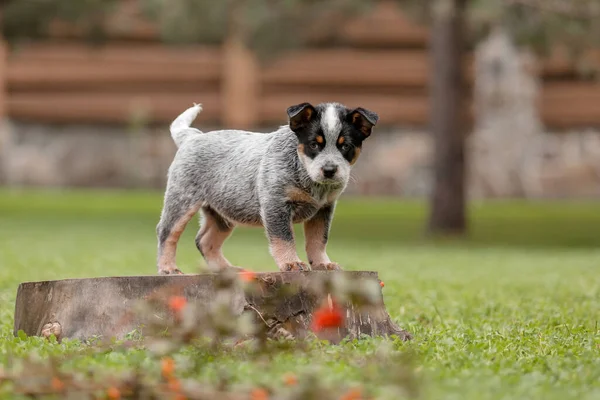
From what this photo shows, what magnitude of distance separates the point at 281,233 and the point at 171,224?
2.58ft

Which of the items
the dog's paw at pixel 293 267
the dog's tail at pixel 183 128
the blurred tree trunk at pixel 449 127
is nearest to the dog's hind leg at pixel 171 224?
the dog's tail at pixel 183 128

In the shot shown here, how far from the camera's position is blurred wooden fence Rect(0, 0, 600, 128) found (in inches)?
767

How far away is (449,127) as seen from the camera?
1445cm

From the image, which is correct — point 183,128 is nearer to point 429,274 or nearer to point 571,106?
point 429,274

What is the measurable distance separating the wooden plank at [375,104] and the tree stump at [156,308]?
14.5 m

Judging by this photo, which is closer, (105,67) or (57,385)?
(57,385)

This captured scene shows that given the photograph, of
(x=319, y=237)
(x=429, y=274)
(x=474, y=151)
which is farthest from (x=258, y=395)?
(x=474, y=151)

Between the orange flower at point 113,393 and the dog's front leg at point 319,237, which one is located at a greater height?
the dog's front leg at point 319,237

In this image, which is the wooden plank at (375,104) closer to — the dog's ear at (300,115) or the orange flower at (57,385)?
the dog's ear at (300,115)

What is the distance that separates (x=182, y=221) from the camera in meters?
5.39

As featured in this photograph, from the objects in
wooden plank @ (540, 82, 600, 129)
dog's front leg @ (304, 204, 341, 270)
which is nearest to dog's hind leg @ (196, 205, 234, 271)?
dog's front leg @ (304, 204, 341, 270)

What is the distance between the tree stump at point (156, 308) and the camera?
15.5 feet

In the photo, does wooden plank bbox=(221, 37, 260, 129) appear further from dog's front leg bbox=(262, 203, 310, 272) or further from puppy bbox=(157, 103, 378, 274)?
dog's front leg bbox=(262, 203, 310, 272)

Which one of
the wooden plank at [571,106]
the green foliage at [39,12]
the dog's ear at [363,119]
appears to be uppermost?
the green foliage at [39,12]
